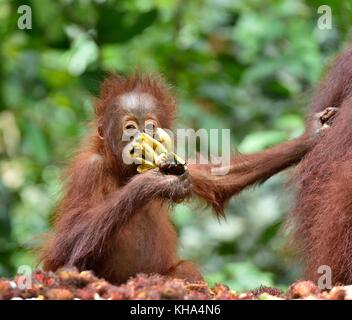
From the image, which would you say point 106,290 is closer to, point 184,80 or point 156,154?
point 156,154

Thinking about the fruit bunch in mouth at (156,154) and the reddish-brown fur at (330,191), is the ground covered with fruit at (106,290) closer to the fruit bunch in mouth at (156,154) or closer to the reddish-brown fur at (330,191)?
the reddish-brown fur at (330,191)

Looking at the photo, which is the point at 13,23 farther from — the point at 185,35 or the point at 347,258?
the point at 347,258

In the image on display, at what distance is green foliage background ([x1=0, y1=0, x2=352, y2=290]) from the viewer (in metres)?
4.81

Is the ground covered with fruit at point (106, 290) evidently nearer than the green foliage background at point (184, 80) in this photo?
Yes

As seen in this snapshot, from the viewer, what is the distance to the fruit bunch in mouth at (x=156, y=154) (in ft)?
8.83

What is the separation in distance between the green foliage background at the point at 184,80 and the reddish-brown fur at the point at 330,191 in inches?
47.6

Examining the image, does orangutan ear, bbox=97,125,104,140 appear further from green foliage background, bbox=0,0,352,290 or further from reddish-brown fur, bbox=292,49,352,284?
green foliage background, bbox=0,0,352,290

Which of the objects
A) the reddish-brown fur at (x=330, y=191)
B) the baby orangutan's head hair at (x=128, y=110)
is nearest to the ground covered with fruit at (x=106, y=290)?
the reddish-brown fur at (x=330, y=191)

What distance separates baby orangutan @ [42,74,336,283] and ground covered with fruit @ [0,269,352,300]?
1.15ft

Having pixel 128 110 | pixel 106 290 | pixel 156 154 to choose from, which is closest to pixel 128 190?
pixel 156 154

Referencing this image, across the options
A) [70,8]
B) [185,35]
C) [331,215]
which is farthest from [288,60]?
[331,215]

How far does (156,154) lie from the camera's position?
280cm

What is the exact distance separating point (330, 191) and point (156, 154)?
1.83 ft
